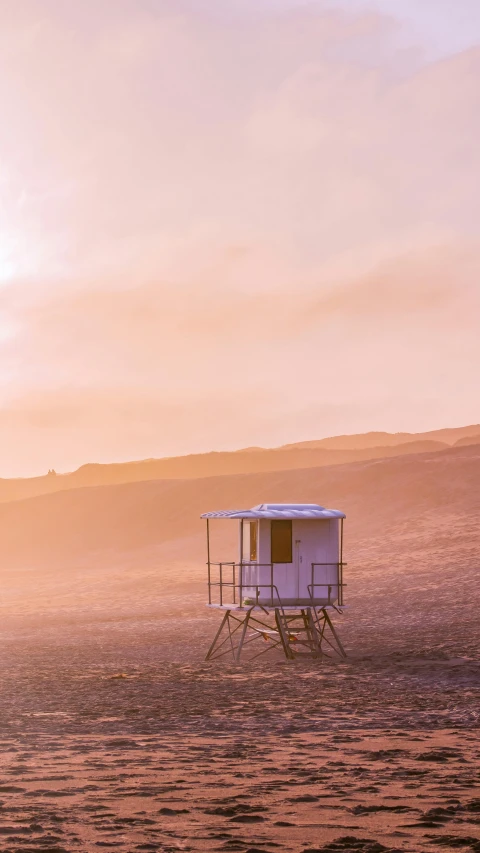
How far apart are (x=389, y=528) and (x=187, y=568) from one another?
1219 cm

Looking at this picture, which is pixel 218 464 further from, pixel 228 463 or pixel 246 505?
pixel 246 505

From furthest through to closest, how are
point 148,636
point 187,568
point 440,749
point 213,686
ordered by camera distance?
point 187,568 < point 148,636 < point 213,686 < point 440,749

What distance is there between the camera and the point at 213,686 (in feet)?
65.3

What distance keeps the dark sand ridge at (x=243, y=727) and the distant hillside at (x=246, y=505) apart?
38.6ft

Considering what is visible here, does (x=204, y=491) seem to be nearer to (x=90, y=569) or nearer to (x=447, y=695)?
(x=90, y=569)

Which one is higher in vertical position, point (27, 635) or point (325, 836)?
point (325, 836)

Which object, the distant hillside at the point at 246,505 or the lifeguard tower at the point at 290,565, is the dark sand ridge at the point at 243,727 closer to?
the lifeguard tower at the point at 290,565

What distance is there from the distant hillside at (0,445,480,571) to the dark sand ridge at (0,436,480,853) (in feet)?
38.6

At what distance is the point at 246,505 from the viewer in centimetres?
9306

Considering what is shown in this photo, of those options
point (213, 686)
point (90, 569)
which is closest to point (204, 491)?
point (90, 569)

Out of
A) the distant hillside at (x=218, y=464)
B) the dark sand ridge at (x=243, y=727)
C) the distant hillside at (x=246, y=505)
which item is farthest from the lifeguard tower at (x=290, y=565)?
the distant hillside at (x=218, y=464)

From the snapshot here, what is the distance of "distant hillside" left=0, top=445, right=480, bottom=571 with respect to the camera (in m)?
62.2

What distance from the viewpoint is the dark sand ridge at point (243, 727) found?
28.6 ft

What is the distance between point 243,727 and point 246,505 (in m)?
78.4
